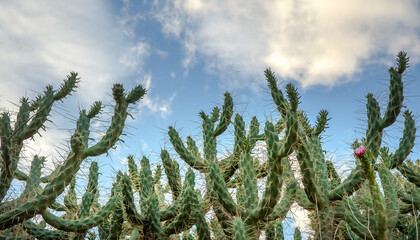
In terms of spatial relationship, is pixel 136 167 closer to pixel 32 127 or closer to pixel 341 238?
pixel 32 127

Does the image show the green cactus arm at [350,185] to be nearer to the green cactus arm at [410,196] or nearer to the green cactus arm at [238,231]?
the green cactus arm at [238,231]

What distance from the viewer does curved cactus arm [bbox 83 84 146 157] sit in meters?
3.52

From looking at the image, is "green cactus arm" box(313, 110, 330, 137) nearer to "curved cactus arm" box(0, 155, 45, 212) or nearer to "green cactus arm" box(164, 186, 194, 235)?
"green cactus arm" box(164, 186, 194, 235)

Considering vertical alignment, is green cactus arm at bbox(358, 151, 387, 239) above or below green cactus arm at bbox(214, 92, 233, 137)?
below

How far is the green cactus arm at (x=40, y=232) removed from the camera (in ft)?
13.4

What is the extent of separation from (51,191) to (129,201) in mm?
880

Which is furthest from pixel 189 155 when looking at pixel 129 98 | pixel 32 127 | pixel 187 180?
pixel 32 127

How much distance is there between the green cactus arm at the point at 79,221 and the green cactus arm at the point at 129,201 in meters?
0.12

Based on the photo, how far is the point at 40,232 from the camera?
13.7 ft

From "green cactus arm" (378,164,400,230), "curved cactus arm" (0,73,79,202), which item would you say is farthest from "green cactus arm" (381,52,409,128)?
"curved cactus arm" (0,73,79,202)

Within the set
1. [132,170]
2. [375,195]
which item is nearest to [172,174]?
[132,170]

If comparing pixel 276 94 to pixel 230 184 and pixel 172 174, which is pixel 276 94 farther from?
pixel 172 174

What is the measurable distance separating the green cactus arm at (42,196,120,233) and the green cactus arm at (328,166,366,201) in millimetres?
2517

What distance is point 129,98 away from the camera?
3.62 metres
